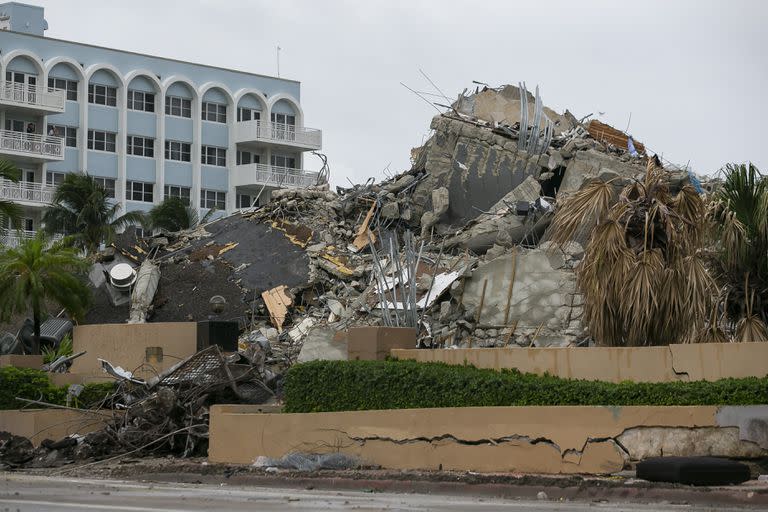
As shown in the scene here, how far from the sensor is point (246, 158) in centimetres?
7188

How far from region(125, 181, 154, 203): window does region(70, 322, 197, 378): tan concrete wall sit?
41188 millimetres

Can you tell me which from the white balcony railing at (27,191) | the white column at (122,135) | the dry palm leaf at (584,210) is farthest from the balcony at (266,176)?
the dry palm leaf at (584,210)

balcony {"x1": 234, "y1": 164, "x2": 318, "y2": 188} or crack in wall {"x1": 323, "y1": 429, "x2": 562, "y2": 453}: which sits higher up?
balcony {"x1": 234, "y1": 164, "x2": 318, "y2": 188}

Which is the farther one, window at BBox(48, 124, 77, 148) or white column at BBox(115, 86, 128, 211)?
white column at BBox(115, 86, 128, 211)

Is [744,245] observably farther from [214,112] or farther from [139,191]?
[214,112]

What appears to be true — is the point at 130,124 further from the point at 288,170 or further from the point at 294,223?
the point at 294,223

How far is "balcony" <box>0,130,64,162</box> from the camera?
60.0 metres

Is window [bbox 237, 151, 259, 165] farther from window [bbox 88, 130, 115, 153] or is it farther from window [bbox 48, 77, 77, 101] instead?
A: window [bbox 48, 77, 77, 101]

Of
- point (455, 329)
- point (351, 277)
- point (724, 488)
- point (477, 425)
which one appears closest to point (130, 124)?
point (351, 277)

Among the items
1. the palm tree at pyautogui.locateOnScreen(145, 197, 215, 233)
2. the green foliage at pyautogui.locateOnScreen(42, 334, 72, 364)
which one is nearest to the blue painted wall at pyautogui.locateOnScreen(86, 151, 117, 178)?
the palm tree at pyautogui.locateOnScreen(145, 197, 215, 233)

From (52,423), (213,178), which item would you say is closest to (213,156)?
(213,178)

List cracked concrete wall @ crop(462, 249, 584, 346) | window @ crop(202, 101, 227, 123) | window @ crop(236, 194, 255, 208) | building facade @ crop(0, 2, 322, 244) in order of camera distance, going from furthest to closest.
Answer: window @ crop(236, 194, 255, 208), window @ crop(202, 101, 227, 123), building facade @ crop(0, 2, 322, 244), cracked concrete wall @ crop(462, 249, 584, 346)

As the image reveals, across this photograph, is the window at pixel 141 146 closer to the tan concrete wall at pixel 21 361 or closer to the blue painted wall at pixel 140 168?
the blue painted wall at pixel 140 168

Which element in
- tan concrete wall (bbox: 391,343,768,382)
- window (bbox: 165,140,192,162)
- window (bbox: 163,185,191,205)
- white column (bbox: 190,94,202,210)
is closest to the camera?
tan concrete wall (bbox: 391,343,768,382)
